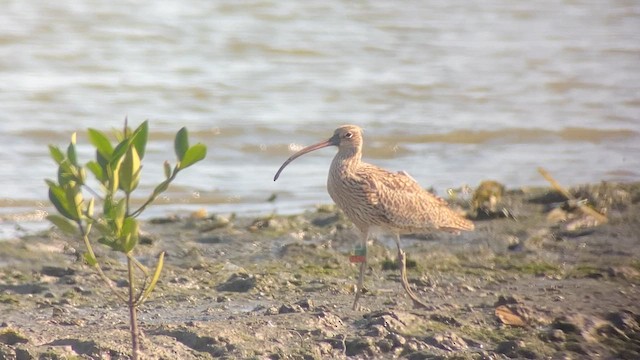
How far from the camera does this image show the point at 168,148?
35.5 ft

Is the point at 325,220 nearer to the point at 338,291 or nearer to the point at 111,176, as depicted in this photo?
the point at 338,291

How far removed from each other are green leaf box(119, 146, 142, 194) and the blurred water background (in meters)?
4.34

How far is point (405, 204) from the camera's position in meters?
6.38

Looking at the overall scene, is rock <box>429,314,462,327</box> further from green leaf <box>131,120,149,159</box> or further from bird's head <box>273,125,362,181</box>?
green leaf <box>131,120,149,159</box>

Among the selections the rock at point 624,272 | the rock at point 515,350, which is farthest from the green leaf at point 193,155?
the rock at point 624,272

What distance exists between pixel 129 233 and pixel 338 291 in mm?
2342

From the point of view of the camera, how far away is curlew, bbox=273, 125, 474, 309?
630 cm

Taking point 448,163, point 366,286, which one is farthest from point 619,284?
point 448,163

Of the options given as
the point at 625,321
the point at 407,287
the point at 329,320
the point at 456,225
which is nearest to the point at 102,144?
the point at 329,320

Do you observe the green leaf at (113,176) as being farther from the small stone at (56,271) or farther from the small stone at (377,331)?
the small stone at (56,271)

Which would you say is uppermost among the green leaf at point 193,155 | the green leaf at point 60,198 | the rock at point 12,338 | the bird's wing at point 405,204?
the green leaf at point 193,155

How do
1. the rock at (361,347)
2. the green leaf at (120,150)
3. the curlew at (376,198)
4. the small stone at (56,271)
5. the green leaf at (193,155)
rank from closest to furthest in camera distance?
the green leaf at (120,150), the green leaf at (193,155), the rock at (361,347), the curlew at (376,198), the small stone at (56,271)

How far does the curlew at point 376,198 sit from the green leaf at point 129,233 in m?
2.26

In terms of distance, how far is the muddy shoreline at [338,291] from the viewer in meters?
5.04
